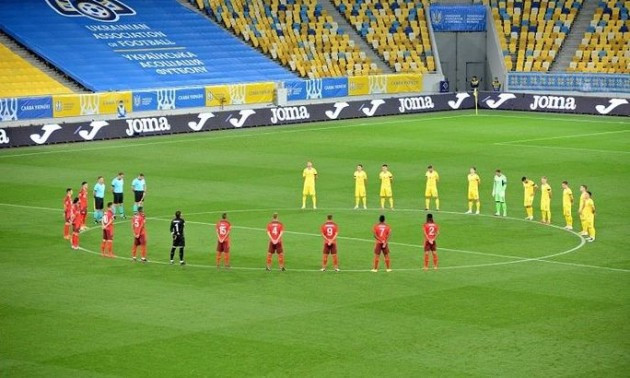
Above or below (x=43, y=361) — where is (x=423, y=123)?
above

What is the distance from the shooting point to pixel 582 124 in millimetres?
70250

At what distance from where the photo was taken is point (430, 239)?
1310 inches

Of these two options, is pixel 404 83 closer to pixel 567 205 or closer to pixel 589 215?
pixel 567 205

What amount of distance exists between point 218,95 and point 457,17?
76.1 ft

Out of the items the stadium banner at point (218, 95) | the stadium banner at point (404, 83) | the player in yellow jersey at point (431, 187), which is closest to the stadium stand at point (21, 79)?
the stadium banner at point (218, 95)

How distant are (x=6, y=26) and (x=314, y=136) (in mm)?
20338

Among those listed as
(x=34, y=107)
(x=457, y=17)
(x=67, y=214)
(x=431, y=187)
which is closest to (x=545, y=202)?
(x=431, y=187)

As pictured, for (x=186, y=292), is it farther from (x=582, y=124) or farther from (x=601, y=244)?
(x=582, y=124)

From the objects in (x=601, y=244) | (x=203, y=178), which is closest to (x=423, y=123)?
(x=203, y=178)

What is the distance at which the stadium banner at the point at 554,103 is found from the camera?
73625mm

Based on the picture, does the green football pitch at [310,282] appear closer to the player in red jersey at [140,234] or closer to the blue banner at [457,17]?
the player in red jersey at [140,234]

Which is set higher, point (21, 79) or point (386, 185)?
point (21, 79)

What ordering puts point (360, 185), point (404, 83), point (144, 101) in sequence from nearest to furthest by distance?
point (360, 185) < point (144, 101) < point (404, 83)

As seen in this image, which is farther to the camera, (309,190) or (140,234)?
(309,190)
